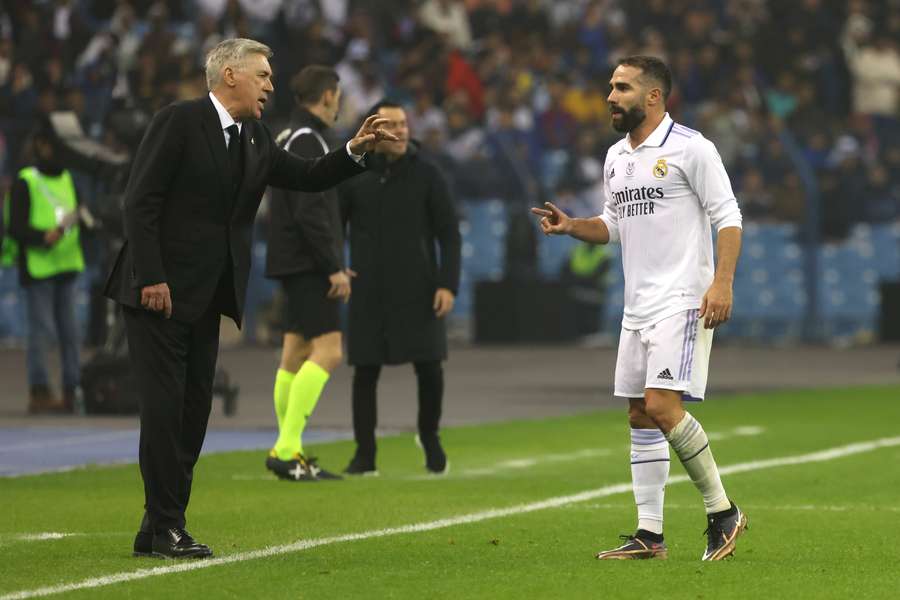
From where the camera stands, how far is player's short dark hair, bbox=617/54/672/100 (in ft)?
26.7

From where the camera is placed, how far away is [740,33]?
32.5 meters

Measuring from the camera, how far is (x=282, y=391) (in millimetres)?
11961

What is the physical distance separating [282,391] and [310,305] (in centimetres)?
57

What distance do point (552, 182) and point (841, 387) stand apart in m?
8.16

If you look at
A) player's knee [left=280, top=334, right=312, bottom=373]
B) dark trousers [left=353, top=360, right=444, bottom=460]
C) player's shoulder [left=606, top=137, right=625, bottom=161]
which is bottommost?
dark trousers [left=353, top=360, right=444, bottom=460]

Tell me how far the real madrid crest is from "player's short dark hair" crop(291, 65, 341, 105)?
13.0 ft

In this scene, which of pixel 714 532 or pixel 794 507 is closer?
pixel 714 532

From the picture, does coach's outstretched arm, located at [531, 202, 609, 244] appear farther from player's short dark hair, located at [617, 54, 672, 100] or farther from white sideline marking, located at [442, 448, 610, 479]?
white sideline marking, located at [442, 448, 610, 479]

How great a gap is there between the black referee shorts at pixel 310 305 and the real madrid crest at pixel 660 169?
12.7 ft

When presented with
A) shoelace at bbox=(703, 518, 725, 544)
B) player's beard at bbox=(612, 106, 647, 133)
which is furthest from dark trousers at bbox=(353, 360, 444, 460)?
player's beard at bbox=(612, 106, 647, 133)

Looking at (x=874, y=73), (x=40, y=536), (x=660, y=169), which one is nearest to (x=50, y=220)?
(x=40, y=536)

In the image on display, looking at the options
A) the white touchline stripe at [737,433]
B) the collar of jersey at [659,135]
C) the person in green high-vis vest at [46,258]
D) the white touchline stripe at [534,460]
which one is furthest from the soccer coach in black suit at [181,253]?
the person in green high-vis vest at [46,258]

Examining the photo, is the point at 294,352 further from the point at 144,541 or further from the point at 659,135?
the point at 659,135

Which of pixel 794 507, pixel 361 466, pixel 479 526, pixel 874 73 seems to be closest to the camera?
pixel 479 526
